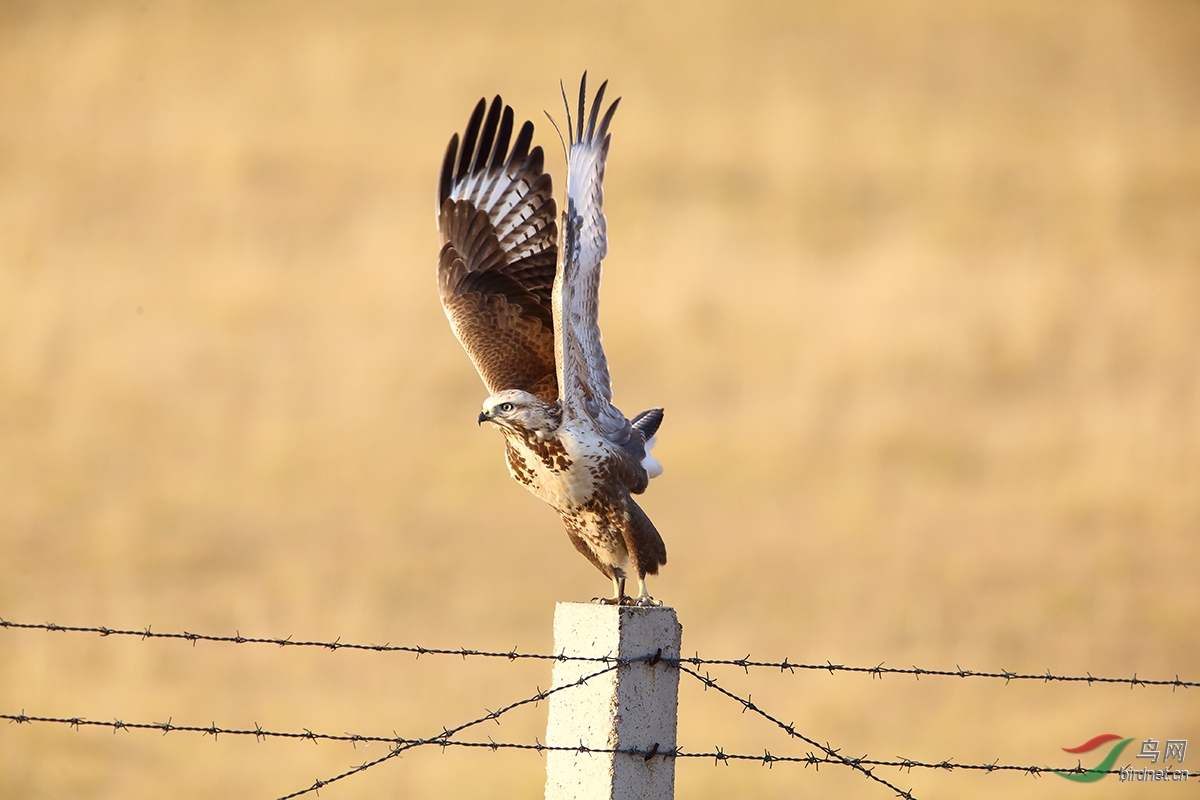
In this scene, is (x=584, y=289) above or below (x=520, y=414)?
above

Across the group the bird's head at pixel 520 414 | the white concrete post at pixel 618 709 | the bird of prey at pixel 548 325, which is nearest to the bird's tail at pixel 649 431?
the bird of prey at pixel 548 325

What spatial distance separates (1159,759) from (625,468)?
312cm

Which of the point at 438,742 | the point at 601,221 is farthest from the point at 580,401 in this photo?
the point at 438,742

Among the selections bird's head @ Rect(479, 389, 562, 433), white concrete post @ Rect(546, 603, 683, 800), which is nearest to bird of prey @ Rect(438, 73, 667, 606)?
bird's head @ Rect(479, 389, 562, 433)

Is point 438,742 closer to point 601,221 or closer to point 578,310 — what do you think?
point 578,310

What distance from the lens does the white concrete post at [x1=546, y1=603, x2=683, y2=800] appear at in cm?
273

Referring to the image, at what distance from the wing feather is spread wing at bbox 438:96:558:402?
0.72m

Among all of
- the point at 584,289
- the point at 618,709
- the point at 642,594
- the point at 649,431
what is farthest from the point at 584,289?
the point at 618,709

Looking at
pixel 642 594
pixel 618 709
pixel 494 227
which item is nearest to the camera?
pixel 618 709

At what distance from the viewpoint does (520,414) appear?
3.73 m

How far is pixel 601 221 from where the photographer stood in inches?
168

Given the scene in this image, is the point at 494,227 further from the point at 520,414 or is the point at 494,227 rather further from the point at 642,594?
the point at 642,594

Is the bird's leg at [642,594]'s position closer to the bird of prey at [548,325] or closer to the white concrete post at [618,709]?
the bird of prey at [548,325]

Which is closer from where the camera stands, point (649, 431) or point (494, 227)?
point (649, 431)
